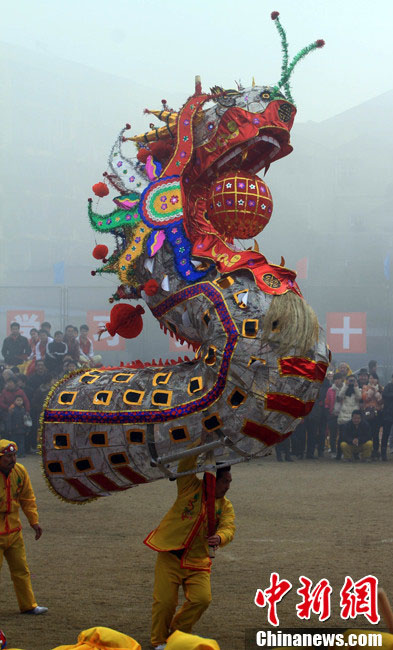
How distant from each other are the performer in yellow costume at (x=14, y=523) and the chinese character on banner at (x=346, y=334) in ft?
49.0

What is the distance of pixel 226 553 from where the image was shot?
8.58 m

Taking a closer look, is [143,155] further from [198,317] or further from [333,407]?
[333,407]

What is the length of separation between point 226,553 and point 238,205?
4.51m

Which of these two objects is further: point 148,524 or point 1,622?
point 148,524

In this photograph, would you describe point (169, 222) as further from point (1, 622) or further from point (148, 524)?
point (148, 524)

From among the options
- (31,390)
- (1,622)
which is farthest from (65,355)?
(1,622)

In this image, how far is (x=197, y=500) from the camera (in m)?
5.60

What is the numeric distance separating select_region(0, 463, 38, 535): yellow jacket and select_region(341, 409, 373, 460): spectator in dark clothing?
909 centimetres

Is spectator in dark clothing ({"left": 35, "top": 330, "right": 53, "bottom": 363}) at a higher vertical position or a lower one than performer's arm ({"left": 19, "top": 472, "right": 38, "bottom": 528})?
higher

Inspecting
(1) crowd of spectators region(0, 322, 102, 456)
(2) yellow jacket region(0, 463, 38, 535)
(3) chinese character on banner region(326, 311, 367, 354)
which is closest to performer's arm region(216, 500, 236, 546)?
(2) yellow jacket region(0, 463, 38, 535)

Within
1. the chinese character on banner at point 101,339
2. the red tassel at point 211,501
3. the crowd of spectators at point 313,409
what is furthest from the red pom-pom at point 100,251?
the chinese character on banner at point 101,339

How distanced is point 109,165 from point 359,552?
479cm

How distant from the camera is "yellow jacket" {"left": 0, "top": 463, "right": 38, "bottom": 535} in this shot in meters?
6.45

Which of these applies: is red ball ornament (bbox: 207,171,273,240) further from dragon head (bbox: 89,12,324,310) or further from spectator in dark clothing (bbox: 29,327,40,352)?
spectator in dark clothing (bbox: 29,327,40,352)
